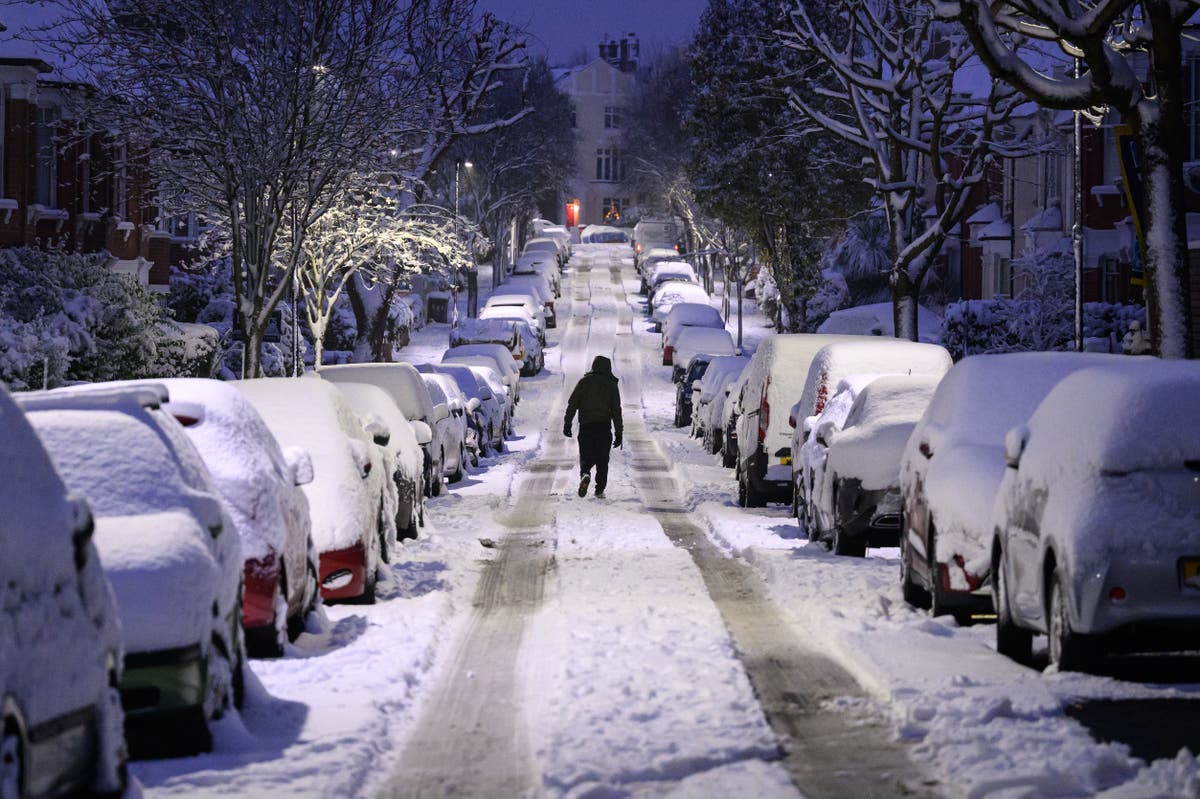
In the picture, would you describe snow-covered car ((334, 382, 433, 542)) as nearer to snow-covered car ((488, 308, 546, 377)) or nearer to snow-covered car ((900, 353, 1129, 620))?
snow-covered car ((900, 353, 1129, 620))

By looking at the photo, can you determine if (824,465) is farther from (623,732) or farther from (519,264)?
(519,264)

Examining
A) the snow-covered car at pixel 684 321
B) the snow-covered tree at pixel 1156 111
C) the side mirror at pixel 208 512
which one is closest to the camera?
the side mirror at pixel 208 512

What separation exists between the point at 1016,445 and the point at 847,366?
31.3 feet

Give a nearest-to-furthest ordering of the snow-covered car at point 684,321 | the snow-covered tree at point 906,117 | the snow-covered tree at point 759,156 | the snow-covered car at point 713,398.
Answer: the snow-covered tree at point 906,117 → the snow-covered car at point 713,398 → the snow-covered tree at point 759,156 → the snow-covered car at point 684,321

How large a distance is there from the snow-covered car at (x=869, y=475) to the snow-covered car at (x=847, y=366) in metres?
2.84

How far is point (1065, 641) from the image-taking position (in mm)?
9625

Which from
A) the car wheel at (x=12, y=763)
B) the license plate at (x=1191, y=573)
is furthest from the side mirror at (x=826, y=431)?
the car wheel at (x=12, y=763)

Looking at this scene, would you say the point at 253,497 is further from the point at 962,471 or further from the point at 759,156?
the point at 759,156

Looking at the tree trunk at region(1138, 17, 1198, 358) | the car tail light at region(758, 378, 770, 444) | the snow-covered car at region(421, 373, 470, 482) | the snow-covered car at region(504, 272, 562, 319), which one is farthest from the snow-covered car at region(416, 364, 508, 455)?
the snow-covered car at region(504, 272, 562, 319)

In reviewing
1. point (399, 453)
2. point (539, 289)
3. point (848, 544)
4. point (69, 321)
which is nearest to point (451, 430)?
point (69, 321)

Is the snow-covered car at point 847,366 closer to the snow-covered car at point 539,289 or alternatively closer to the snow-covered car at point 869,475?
the snow-covered car at point 869,475

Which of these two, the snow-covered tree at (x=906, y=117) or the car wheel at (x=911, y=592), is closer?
the car wheel at (x=911, y=592)

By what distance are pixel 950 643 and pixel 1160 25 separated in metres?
8.21

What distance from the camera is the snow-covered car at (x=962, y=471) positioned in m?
12.0
